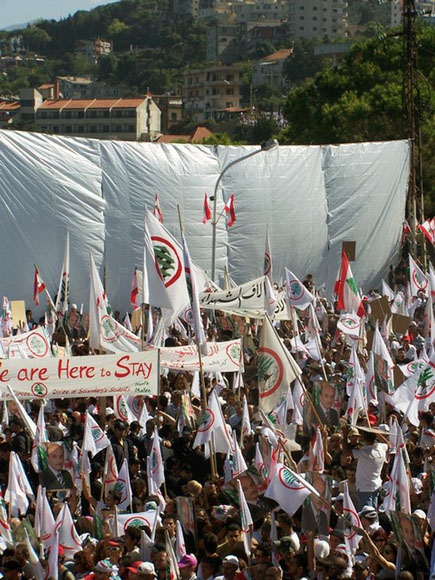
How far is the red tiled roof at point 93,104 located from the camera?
156000 millimetres

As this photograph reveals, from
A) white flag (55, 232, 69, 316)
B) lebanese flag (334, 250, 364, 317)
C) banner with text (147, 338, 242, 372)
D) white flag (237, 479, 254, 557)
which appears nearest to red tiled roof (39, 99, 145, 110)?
white flag (55, 232, 69, 316)

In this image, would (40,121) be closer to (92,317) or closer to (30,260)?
(30,260)

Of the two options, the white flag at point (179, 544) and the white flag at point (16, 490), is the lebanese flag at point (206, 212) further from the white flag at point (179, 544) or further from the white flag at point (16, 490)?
the white flag at point (179, 544)

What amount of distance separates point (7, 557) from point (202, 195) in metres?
25.6

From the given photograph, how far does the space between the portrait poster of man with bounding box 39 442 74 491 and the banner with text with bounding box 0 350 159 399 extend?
1379mm

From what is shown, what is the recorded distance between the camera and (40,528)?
11.2 meters

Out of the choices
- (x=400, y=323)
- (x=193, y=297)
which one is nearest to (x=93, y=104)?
(x=400, y=323)

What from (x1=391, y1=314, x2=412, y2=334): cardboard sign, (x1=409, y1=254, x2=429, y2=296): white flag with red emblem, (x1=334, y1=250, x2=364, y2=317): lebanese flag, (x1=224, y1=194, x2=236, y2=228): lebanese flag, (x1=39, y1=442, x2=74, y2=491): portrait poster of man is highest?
(x1=39, y1=442, x2=74, y2=491): portrait poster of man

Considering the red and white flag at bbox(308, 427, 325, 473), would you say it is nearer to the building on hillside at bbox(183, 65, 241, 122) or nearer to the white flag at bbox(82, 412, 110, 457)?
the white flag at bbox(82, 412, 110, 457)

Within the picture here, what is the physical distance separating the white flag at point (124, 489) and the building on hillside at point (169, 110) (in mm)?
155704

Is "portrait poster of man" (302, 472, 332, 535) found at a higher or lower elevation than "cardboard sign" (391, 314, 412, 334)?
higher

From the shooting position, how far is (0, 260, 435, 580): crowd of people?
32.0 ft

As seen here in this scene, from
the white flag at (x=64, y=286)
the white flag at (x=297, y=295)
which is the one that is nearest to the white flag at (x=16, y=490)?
the white flag at (x=297, y=295)

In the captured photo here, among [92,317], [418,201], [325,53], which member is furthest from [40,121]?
[92,317]
